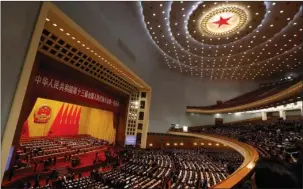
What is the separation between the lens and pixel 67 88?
12.3 m

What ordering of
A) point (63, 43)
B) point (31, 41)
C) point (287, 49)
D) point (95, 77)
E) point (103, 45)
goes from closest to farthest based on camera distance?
point (31, 41)
point (63, 43)
point (103, 45)
point (95, 77)
point (287, 49)

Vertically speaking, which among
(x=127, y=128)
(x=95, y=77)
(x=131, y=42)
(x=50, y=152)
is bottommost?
(x=50, y=152)

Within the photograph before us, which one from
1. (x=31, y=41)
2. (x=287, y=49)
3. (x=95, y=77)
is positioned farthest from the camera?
(x=287, y=49)

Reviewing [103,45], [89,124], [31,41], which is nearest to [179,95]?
[89,124]

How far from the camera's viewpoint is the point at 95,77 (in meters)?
14.3

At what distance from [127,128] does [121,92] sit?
12.4ft

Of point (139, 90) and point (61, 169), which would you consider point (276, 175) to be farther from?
point (139, 90)

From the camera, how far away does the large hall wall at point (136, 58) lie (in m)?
6.13

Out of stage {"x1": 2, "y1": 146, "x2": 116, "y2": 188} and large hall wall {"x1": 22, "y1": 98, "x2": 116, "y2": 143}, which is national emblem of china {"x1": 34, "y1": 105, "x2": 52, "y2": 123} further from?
stage {"x1": 2, "y1": 146, "x2": 116, "y2": 188}

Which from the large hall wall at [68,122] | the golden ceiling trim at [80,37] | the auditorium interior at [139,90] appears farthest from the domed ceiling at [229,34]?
the large hall wall at [68,122]

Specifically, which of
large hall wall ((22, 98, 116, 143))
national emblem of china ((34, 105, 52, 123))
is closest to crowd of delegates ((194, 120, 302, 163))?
large hall wall ((22, 98, 116, 143))

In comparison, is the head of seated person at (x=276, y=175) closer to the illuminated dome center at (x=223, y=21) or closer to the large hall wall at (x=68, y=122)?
the illuminated dome center at (x=223, y=21)

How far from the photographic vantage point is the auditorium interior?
20.4 ft

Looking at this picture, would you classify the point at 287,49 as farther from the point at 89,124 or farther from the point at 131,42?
the point at 89,124
